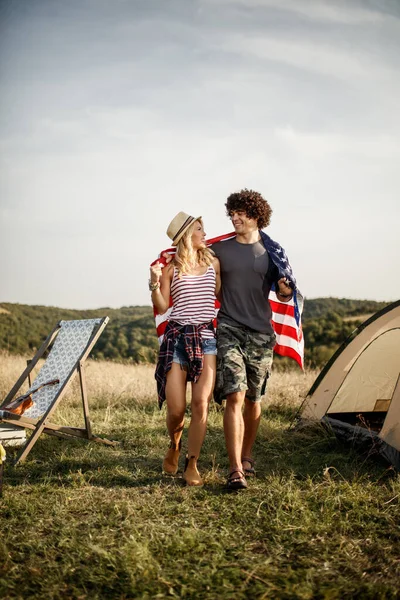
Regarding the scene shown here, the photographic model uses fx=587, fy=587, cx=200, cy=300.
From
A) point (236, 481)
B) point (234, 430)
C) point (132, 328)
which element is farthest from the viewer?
point (132, 328)

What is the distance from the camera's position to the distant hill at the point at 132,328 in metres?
21.3

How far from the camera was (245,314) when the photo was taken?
4551 mm

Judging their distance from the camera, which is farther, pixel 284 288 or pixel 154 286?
pixel 284 288

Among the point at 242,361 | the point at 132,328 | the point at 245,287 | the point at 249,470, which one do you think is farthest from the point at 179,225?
the point at 132,328

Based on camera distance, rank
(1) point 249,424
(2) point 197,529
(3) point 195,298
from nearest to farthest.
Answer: (2) point 197,529 → (3) point 195,298 → (1) point 249,424

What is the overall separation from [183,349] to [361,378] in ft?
9.22

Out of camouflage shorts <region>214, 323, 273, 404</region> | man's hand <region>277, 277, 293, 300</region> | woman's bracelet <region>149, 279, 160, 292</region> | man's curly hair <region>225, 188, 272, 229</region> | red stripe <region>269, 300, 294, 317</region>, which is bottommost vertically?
camouflage shorts <region>214, 323, 273, 404</region>

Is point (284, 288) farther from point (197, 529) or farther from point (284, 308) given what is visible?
point (197, 529)

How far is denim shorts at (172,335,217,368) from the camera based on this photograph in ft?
14.7

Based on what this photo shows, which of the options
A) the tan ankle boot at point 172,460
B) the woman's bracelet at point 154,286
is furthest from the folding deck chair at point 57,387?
the woman's bracelet at point 154,286

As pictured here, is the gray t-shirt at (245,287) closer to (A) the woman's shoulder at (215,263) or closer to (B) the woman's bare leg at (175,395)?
(A) the woman's shoulder at (215,263)

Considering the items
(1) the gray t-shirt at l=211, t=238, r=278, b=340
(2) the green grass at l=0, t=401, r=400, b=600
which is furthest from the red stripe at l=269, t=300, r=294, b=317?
(2) the green grass at l=0, t=401, r=400, b=600

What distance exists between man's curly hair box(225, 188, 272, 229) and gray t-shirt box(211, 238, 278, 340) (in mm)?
256

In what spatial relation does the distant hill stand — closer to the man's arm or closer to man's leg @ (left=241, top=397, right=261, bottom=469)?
man's leg @ (left=241, top=397, right=261, bottom=469)
